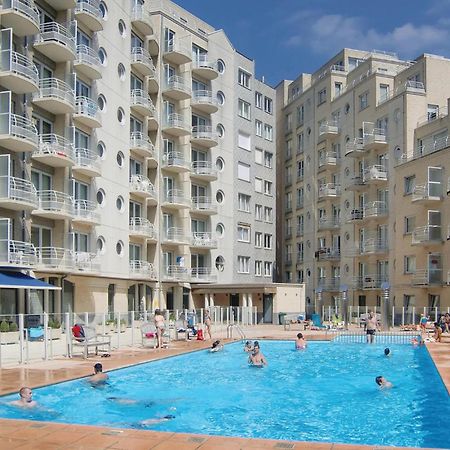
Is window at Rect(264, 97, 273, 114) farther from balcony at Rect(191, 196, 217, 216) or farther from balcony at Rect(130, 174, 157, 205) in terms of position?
balcony at Rect(130, 174, 157, 205)

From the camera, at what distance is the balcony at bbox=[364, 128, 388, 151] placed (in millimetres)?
52562

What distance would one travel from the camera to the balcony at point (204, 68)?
160 ft

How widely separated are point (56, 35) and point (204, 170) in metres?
20.7

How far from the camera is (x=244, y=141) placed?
54750 millimetres

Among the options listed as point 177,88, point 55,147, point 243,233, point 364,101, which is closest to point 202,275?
point 243,233

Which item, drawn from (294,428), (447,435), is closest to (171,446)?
(294,428)

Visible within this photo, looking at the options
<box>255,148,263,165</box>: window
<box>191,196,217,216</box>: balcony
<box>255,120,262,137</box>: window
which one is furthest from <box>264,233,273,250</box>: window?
<box>191,196,217,216</box>: balcony

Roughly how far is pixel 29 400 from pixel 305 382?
936cm

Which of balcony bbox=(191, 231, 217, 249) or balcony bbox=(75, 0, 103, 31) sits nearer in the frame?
balcony bbox=(75, 0, 103, 31)

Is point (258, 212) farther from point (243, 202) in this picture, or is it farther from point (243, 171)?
point (243, 171)

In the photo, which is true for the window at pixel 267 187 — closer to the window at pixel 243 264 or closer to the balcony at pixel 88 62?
the window at pixel 243 264

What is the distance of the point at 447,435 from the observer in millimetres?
11586

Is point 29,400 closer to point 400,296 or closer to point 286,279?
point 400,296

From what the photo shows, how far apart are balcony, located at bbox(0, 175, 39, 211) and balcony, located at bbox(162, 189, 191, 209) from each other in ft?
57.1
